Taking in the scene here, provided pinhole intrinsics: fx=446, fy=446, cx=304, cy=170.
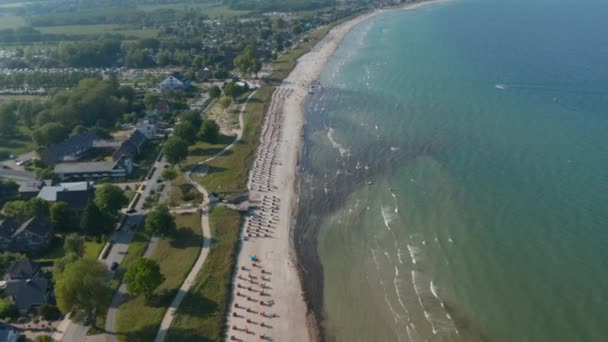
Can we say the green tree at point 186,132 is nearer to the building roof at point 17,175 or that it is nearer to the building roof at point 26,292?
the building roof at point 17,175

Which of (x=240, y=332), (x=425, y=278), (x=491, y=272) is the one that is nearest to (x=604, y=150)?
(x=491, y=272)

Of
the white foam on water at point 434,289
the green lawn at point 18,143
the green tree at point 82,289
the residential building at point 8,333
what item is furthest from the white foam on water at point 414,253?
the green lawn at point 18,143

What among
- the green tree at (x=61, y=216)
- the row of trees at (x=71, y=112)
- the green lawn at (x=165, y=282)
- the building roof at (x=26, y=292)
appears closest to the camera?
the green lawn at (x=165, y=282)

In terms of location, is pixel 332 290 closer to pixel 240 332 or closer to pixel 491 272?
pixel 240 332

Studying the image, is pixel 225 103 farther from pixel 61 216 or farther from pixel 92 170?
pixel 61 216

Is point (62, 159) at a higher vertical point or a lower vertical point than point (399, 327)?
higher

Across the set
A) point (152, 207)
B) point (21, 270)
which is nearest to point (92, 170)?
point (152, 207)
